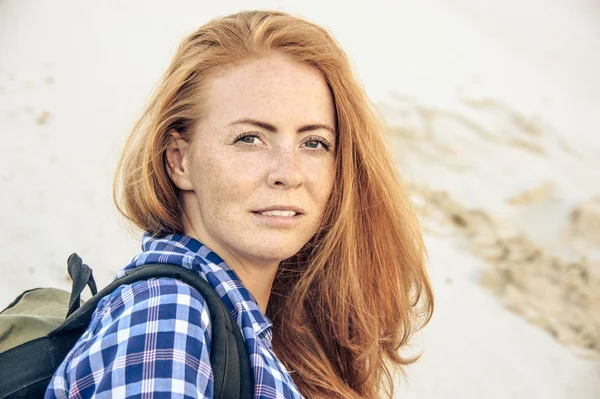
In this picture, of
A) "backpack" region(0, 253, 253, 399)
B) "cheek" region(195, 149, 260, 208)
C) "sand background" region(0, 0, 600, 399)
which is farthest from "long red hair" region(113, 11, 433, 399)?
"sand background" region(0, 0, 600, 399)

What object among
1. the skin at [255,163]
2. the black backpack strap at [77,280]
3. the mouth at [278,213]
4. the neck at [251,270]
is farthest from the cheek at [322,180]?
the black backpack strap at [77,280]

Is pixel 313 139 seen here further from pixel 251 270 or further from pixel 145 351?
pixel 145 351

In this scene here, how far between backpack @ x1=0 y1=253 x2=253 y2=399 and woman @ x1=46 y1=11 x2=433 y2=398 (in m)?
0.03

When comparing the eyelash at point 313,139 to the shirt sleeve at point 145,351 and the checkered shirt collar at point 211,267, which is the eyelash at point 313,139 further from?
the shirt sleeve at point 145,351

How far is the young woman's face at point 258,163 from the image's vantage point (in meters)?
1.94

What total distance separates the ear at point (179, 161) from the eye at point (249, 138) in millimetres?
159

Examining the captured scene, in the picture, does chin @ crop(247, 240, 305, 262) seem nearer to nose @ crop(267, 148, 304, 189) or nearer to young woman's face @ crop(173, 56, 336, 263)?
young woman's face @ crop(173, 56, 336, 263)

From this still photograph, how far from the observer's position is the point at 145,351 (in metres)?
1.43

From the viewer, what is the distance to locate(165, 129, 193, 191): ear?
2.06 meters

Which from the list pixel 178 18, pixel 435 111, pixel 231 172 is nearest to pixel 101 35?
pixel 178 18

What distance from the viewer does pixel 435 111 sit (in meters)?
5.36

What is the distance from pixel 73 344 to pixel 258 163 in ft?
2.03

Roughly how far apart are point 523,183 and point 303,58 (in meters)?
3.11

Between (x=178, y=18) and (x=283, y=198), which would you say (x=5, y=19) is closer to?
(x=178, y=18)
